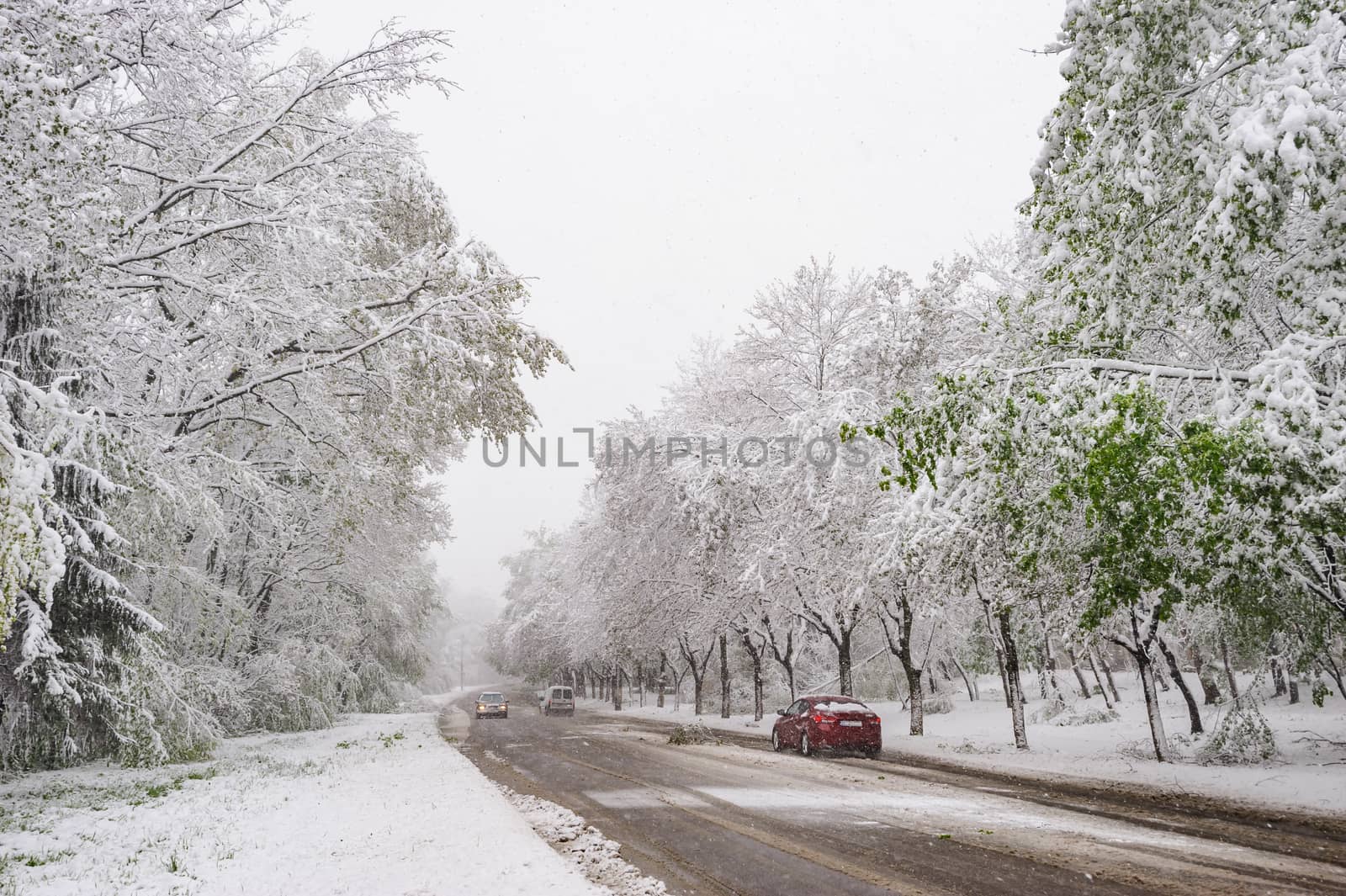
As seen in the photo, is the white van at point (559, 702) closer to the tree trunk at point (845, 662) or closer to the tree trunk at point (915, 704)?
the tree trunk at point (845, 662)

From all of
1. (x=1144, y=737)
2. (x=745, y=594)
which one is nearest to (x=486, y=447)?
(x=745, y=594)

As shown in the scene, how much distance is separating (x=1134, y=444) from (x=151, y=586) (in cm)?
1668

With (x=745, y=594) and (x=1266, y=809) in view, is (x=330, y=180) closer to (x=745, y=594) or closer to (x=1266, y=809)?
(x=1266, y=809)

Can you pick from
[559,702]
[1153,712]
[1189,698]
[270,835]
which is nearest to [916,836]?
[270,835]

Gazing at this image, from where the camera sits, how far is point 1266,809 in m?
10.1

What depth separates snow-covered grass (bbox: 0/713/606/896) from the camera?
21.7ft

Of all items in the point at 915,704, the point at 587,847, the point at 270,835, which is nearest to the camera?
the point at 587,847

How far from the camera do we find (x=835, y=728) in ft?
59.4

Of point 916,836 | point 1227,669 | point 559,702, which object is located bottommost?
point 559,702

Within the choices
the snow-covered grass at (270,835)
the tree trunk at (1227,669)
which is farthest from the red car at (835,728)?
the snow-covered grass at (270,835)

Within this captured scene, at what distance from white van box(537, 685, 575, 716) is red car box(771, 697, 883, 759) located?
26.5m

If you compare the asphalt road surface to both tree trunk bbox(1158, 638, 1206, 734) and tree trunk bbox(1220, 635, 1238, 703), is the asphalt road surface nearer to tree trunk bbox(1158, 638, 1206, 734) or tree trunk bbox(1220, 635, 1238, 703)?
tree trunk bbox(1220, 635, 1238, 703)

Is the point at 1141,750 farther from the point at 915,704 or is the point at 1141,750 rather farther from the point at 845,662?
the point at 845,662

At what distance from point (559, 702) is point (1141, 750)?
32235 mm
